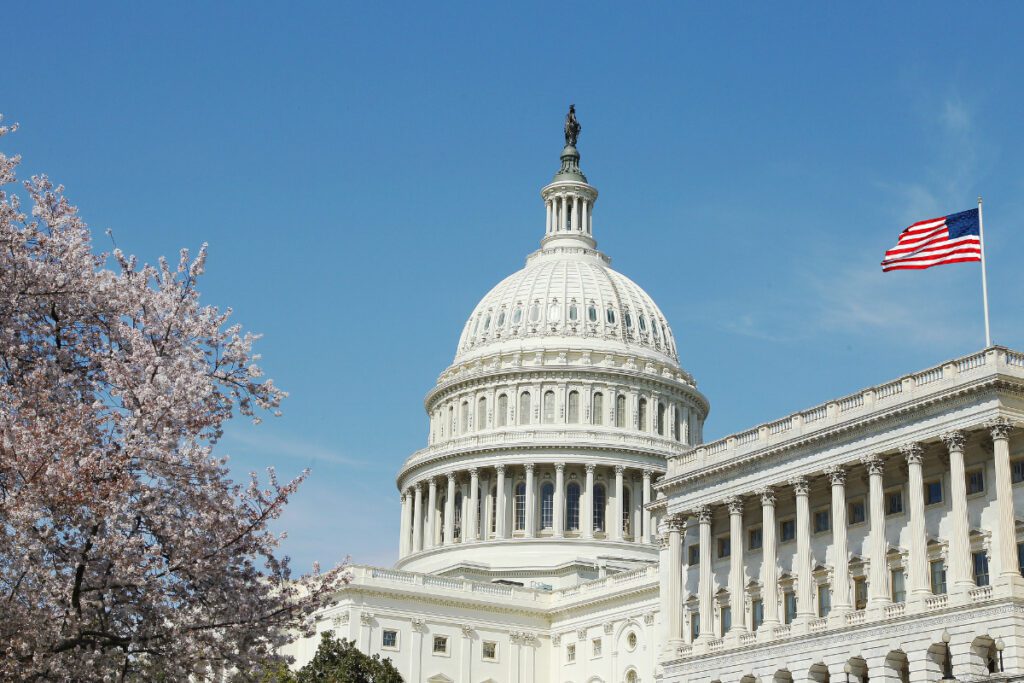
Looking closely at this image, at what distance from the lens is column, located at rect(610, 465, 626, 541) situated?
13512 centimetres

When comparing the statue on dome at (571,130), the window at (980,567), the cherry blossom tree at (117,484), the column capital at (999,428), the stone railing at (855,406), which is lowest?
the cherry blossom tree at (117,484)

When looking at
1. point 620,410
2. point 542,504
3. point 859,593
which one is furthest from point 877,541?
point 620,410

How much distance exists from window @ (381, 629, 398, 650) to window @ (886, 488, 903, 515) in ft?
158

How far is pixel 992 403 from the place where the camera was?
2574 inches

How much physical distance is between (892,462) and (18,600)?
5126 centimetres

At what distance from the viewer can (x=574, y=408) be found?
471 feet

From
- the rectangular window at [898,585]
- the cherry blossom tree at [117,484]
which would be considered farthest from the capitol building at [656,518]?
the cherry blossom tree at [117,484]

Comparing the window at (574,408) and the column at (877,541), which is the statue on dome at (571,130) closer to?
the window at (574,408)

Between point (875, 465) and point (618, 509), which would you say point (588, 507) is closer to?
point (618, 509)

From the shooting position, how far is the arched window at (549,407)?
143 meters

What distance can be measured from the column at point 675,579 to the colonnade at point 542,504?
48664 millimetres

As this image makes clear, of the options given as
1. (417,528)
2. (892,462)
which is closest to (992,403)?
(892,462)

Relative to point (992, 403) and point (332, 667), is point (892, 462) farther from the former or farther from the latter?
point (332, 667)

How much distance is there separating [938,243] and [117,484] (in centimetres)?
4996
